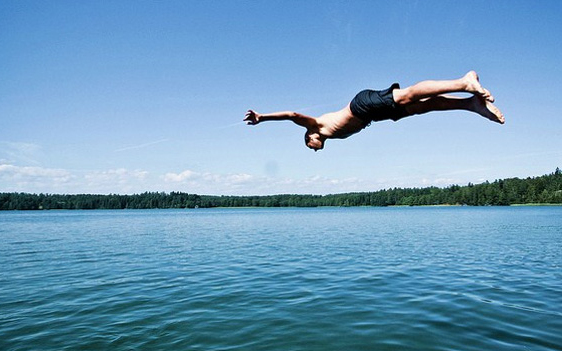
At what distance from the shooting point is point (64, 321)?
11805 mm

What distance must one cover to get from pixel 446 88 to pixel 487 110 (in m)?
0.58

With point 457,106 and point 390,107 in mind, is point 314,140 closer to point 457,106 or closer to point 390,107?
point 390,107

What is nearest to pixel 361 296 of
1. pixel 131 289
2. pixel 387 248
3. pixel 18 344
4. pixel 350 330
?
pixel 350 330

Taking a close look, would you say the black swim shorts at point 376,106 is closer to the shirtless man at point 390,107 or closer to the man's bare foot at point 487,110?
the shirtless man at point 390,107

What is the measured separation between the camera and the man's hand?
6.18 metres

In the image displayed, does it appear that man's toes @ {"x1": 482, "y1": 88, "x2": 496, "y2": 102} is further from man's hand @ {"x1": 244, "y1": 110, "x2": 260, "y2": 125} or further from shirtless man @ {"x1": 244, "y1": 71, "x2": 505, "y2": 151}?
man's hand @ {"x1": 244, "y1": 110, "x2": 260, "y2": 125}

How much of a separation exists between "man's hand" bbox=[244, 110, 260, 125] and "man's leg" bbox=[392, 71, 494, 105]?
220cm

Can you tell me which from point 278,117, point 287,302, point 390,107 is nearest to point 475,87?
point 390,107

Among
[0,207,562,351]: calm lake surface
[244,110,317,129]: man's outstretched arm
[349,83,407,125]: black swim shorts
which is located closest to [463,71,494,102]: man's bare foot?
[349,83,407,125]: black swim shorts

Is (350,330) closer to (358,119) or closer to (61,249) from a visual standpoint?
(358,119)

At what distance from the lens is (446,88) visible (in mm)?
5066

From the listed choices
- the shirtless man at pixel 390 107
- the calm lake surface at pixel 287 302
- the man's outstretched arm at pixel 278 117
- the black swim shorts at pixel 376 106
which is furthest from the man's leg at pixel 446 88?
the calm lake surface at pixel 287 302

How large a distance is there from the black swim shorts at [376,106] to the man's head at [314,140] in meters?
0.82

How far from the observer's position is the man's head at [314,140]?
661 cm
